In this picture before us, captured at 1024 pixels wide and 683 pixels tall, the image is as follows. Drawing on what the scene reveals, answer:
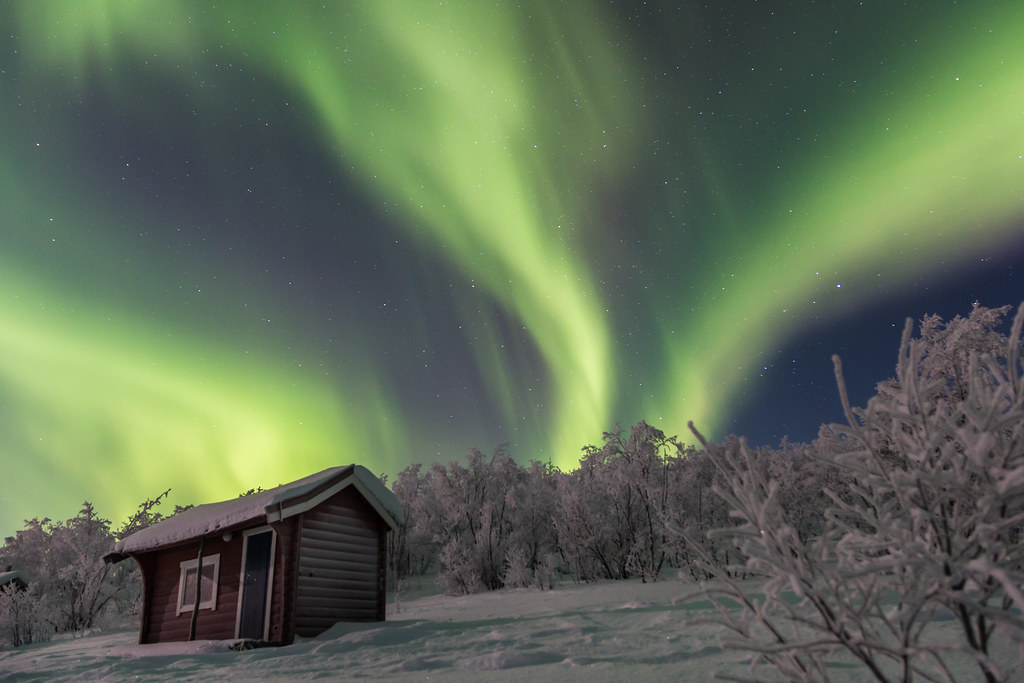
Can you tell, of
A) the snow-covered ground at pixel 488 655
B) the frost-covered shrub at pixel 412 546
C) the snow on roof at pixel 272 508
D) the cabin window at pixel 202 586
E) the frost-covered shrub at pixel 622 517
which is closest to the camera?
the snow-covered ground at pixel 488 655

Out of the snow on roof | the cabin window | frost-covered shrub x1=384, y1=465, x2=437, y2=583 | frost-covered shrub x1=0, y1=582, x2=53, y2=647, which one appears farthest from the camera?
frost-covered shrub x1=384, y1=465, x2=437, y2=583

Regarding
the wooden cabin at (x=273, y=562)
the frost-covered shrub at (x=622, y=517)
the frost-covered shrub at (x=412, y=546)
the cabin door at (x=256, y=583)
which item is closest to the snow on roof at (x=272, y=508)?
the wooden cabin at (x=273, y=562)

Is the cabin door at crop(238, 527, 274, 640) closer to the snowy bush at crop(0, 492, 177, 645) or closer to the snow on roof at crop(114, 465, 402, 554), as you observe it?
the snow on roof at crop(114, 465, 402, 554)

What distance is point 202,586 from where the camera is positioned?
15977 millimetres

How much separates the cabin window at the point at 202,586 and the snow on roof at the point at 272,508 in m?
0.77

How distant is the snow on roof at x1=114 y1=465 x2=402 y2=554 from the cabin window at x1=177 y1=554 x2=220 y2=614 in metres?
0.77

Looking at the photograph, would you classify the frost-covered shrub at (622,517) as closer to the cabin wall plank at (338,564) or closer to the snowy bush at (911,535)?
the cabin wall plank at (338,564)

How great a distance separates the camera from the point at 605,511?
106 feet

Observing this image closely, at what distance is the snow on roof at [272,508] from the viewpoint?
14.0 meters

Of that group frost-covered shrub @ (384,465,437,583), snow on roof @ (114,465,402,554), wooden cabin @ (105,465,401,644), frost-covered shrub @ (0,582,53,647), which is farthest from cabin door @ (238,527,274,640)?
frost-covered shrub @ (384,465,437,583)

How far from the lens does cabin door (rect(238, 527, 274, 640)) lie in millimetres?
14109

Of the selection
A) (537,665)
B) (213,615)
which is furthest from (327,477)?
(537,665)

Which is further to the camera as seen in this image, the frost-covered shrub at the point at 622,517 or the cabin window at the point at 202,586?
the frost-covered shrub at the point at 622,517

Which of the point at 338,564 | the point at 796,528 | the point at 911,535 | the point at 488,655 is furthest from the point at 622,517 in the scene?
the point at 911,535
